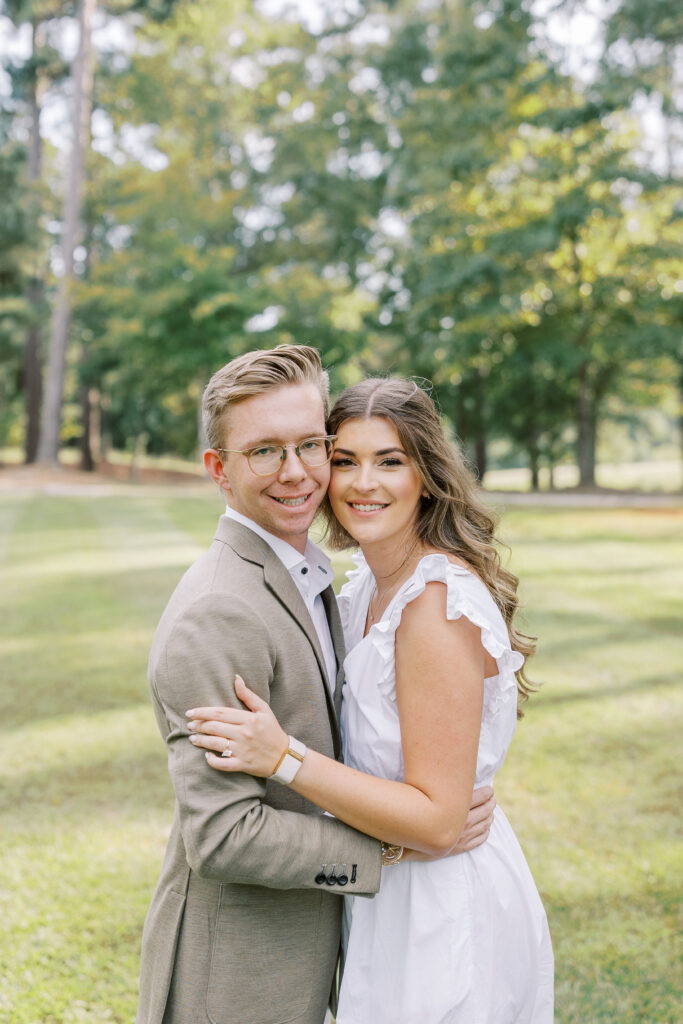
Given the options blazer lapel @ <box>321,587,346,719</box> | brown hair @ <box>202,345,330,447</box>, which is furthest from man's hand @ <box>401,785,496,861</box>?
brown hair @ <box>202,345,330,447</box>

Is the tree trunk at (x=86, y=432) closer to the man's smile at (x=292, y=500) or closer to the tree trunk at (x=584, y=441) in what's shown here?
the tree trunk at (x=584, y=441)

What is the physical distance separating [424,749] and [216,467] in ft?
2.62

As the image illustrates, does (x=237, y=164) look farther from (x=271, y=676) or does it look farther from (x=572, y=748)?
(x=271, y=676)

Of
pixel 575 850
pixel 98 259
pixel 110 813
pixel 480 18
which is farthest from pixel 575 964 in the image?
pixel 98 259

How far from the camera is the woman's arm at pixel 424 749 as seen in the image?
177 centimetres

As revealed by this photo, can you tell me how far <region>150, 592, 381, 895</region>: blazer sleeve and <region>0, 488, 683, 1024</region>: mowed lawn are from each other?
3.55 feet

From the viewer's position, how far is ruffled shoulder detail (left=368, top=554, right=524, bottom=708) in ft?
6.19

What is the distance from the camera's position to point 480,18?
71.7ft

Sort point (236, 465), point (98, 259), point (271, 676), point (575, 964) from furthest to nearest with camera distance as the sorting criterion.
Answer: point (98, 259) < point (575, 964) < point (236, 465) < point (271, 676)

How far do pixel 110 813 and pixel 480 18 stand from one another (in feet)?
74.1

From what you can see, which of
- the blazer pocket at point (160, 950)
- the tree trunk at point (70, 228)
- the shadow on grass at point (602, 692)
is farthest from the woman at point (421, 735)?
the tree trunk at point (70, 228)

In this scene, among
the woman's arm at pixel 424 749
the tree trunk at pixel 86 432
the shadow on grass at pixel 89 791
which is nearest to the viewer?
the woman's arm at pixel 424 749

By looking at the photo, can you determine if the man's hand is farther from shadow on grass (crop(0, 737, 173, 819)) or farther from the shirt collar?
shadow on grass (crop(0, 737, 173, 819))

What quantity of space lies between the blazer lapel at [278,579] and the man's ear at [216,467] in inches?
4.0
